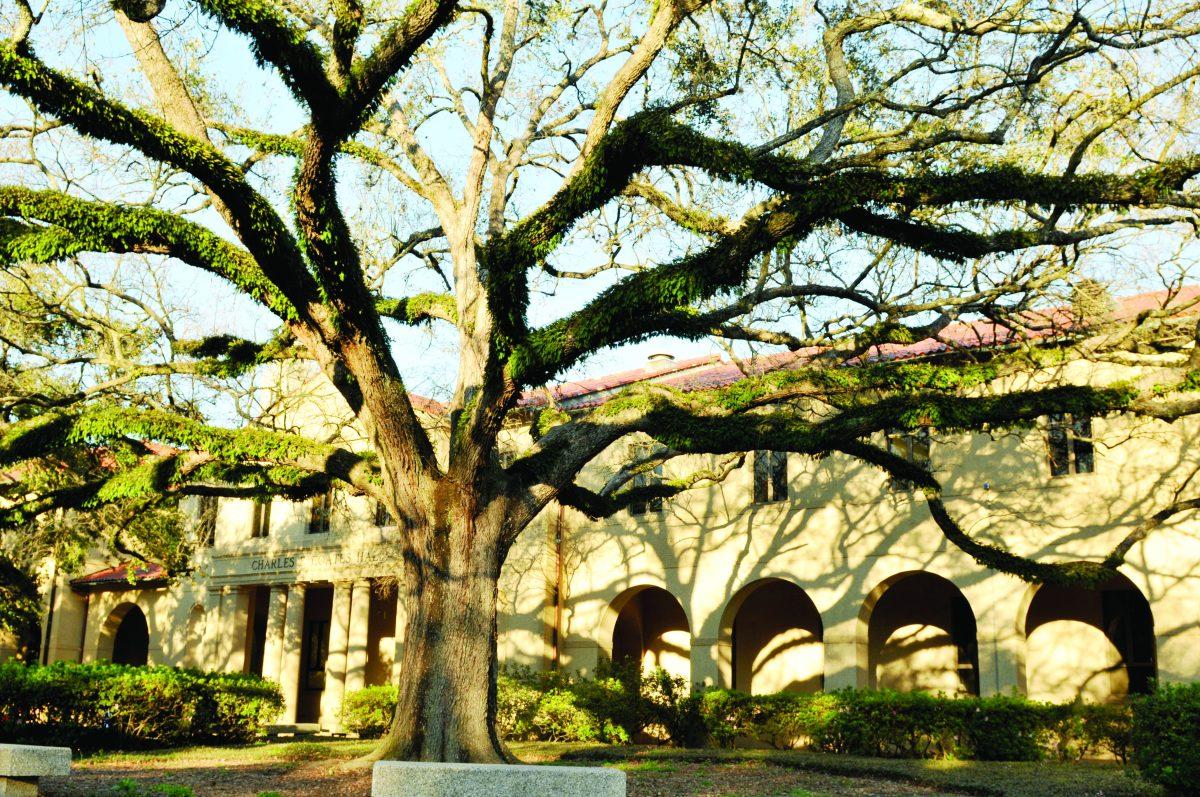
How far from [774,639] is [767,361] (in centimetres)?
630

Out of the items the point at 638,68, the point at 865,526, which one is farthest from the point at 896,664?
the point at 638,68

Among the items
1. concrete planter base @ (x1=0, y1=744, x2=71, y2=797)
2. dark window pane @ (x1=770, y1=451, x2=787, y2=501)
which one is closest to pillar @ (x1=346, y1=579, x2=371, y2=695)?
dark window pane @ (x1=770, y1=451, x2=787, y2=501)

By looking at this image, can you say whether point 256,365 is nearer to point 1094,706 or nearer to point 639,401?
point 639,401

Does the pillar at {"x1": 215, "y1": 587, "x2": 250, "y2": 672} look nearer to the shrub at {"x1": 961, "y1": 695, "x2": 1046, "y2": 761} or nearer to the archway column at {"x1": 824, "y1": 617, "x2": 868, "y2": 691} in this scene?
the archway column at {"x1": 824, "y1": 617, "x2": 868, "y2": 691}

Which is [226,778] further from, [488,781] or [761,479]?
[761,479]

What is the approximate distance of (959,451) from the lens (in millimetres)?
19688

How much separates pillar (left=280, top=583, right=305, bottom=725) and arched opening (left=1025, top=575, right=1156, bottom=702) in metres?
16.7

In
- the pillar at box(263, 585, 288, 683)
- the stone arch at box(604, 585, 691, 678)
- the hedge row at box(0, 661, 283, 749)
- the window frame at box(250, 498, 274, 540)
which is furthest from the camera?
the window frame at box(250, 498, 274, 540)

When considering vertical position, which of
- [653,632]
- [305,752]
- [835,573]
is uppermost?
[835,573]

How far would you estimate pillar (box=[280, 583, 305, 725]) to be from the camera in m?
26.8

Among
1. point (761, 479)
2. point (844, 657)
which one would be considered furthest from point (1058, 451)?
point (761, 479)

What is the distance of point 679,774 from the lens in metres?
13.3

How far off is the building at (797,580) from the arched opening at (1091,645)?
34mm

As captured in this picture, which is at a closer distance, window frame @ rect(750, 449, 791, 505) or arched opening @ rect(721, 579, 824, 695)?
window frame @ rect(750, 449, 791, 505)
